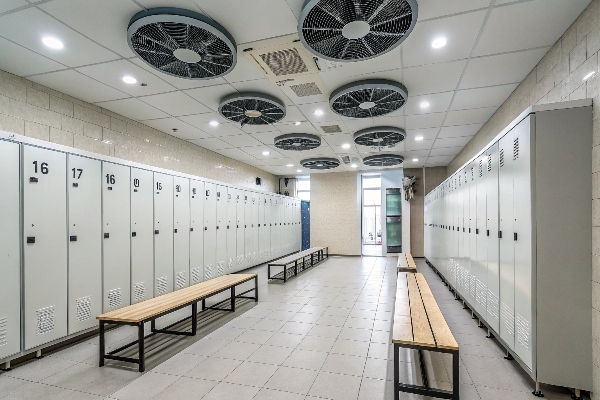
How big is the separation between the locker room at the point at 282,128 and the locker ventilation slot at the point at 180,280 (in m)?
0.04

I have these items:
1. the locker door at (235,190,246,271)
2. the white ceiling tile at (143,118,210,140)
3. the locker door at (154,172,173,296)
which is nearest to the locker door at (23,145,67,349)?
the locker door at (154,172,173,296)

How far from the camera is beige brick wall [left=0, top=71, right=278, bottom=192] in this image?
12.6 ft

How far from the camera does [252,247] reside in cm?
886

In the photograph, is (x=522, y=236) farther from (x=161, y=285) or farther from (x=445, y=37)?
(x=161, y=285)

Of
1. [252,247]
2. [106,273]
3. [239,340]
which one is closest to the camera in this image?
[239,340]

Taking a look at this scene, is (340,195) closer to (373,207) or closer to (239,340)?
(373,207)

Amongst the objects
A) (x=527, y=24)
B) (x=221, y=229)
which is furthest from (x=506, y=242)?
(x=221, y=229)

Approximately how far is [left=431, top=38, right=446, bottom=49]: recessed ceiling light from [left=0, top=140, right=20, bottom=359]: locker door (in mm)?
4358

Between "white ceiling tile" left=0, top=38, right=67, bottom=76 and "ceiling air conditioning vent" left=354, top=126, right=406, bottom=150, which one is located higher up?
"white ceiling tile" left=0, top=38, right=67, bottom=76

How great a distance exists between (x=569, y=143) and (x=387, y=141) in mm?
4241

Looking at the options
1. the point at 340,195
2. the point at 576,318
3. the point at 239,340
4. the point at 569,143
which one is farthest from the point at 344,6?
the point at 340,195

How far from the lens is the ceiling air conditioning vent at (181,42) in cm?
262

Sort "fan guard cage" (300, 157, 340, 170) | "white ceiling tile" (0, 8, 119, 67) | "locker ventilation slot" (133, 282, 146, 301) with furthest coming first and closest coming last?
"fan guard cage" (300, 157, 340, 170) → "locker ventilation slot" (133, 282, 146, 301) → "white ceiling tile" (0, 8, 119, 67)

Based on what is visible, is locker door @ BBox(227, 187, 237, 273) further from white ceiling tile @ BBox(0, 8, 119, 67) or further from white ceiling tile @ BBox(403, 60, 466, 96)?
white ceiling tile @ BBox(403, 60, 466, 96)
